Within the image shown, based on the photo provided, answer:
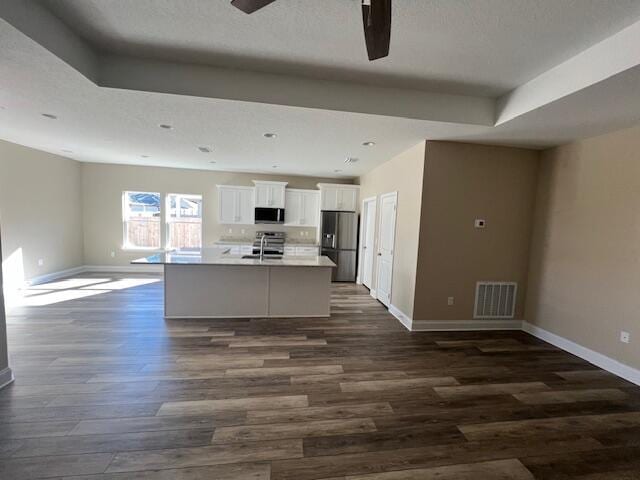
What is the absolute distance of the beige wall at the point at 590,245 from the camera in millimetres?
2859

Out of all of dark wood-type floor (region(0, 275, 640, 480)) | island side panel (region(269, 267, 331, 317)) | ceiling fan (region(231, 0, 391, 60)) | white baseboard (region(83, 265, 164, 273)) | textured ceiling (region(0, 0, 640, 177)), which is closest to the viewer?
ceiling fan (region(231, 0, 391, 60))

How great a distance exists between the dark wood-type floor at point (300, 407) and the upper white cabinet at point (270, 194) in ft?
11.9

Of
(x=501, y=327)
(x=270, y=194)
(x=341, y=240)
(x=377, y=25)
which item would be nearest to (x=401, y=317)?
(x=501, y=327)

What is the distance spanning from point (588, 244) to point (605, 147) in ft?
3.63

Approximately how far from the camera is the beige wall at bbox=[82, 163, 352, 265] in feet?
21.3

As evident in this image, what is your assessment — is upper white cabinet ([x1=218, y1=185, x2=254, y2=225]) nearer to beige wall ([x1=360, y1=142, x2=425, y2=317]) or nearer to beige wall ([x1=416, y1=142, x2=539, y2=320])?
beige wall ([x1=360, y1=142, x2=425, y2=317])

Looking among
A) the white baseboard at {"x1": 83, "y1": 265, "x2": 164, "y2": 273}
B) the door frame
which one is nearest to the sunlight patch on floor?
the white baseboard at {"x1": 83, "y1": 265, "x2": 164, "y2": 273}

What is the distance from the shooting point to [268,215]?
21.9ft

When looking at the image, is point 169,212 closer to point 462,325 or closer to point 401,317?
point 401,317

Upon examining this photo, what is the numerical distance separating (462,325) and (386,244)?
173cm

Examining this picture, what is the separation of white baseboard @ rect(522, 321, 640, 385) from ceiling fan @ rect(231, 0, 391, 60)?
3851 millimetres

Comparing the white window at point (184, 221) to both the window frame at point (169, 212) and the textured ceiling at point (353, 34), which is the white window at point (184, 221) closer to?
the window frame at point (169, 212)

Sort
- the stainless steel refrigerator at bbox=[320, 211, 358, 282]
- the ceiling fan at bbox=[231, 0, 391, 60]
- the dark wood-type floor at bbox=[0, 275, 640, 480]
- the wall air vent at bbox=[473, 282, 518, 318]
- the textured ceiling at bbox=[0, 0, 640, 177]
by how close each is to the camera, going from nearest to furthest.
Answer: the ceiling fan at bbox=[231, 0, 391, 60] → the dark wood-type floor at bbox=[0, 275, 640, 480] → the textured ceiling at bbox=[0, 0, 640, 177] → the wall air vent at bbox=[473, 282, 518, 318] → the stainless steel refrigerator at bbox=[320, 211, 358, 282]

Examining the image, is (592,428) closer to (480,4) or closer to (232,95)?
(480,4)
